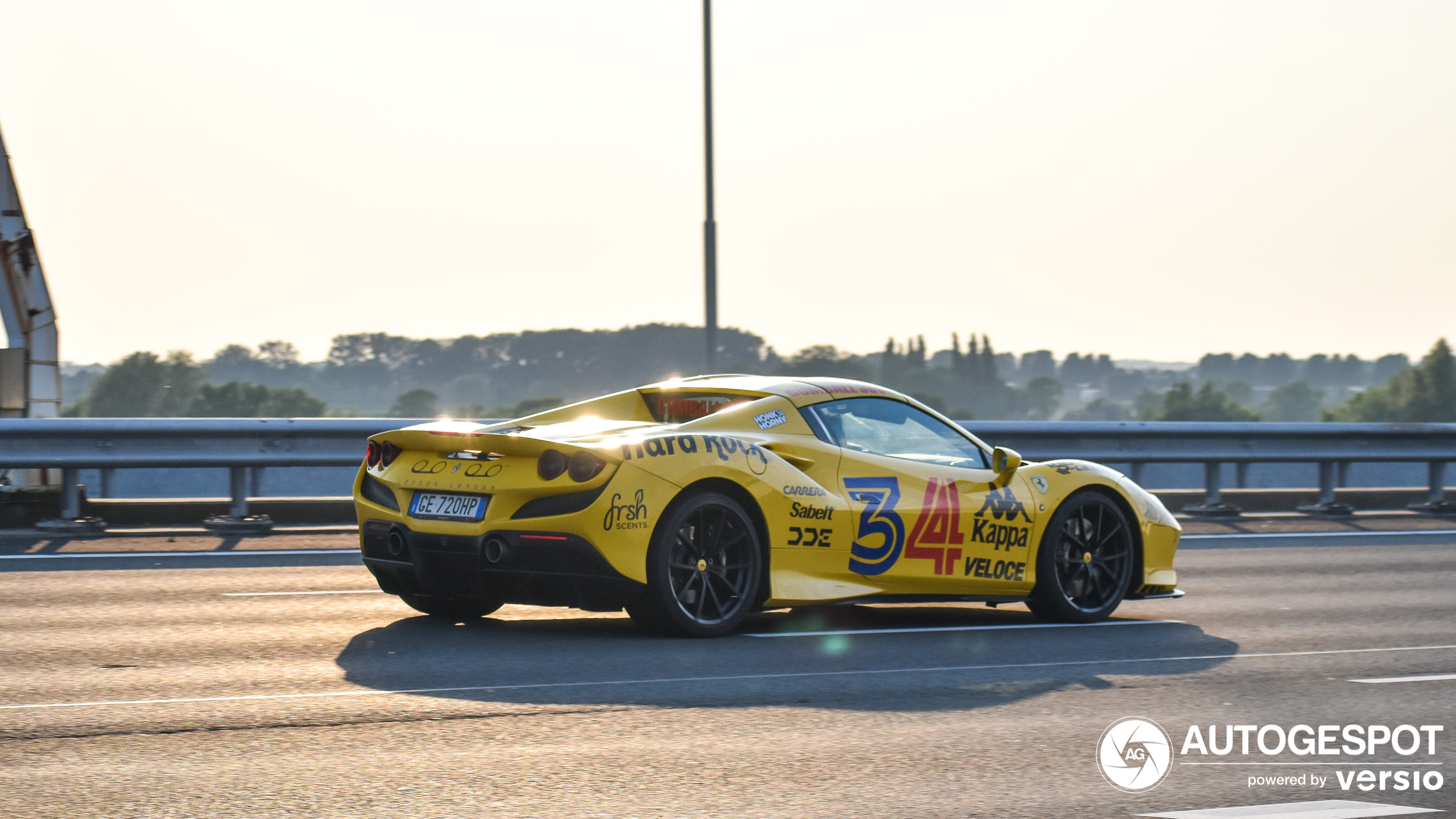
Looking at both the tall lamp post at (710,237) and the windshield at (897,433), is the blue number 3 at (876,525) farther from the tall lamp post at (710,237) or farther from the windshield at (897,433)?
the tall lamp post at (710,237)

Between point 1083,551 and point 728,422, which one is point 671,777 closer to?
point 728,422

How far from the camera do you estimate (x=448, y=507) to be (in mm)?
7496

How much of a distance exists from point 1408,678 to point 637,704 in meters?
3.66

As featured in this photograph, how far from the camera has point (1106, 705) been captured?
20.7ft

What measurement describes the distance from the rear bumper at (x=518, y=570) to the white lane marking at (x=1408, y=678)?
3.30 meters

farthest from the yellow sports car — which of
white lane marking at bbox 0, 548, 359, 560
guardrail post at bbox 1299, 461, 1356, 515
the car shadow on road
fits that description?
guardrail post at bbox 1299, 461, 1356, 515

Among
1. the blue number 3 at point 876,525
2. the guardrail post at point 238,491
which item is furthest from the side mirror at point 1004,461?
the guardrail post at point 238,491

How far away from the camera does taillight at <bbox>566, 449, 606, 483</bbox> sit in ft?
23.6

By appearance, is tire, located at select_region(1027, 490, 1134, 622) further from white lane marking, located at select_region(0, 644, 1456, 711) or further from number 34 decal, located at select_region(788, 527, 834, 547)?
number 34 decal, located at select_region(788, 527, 834, 547)

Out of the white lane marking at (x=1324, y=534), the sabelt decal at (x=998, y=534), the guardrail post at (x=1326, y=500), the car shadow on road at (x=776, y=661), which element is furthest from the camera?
the guardrail post at (x=1326, y=500)

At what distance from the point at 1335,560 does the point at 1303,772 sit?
27.1 ft

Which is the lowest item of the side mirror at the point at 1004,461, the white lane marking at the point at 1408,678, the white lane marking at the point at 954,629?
the white lane marking at the point at 1408,678

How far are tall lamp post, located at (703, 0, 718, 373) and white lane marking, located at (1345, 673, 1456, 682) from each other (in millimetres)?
10607

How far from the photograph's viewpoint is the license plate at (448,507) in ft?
24.2
